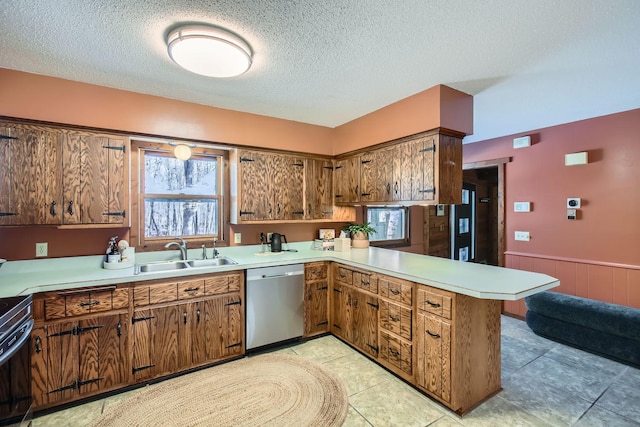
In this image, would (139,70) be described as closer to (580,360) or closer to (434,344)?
(434,344)

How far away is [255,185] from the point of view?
3277 millimetres

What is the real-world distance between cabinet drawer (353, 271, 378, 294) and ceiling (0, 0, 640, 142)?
176 cm

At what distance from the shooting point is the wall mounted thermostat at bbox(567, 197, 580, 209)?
3460 millimetres

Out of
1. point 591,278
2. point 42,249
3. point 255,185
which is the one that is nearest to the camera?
point 42,249

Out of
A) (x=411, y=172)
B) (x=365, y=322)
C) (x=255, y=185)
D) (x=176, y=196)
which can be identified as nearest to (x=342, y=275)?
(x=365, y=322)

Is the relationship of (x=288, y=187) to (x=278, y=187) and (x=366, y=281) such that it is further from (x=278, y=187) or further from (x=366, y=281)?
(x=366, y=281)

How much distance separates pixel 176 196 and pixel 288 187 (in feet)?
4.04

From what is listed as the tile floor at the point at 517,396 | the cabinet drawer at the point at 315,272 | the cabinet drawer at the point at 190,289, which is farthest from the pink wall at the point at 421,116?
the cabinet drawer at the point at 190,289

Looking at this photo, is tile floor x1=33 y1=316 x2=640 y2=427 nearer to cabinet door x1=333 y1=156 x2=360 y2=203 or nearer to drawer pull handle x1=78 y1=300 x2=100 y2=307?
drawer pull handle x1=78 y1=300 x2=100 y2=307

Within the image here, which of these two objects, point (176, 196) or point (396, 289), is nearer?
point (396, 289)

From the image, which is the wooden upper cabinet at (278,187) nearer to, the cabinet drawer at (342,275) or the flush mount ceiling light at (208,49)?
the cabinet drawer at (342,275)

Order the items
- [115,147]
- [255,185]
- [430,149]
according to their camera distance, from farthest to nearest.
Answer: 1. [255,185]
2. [430,149]
3. [115,147]

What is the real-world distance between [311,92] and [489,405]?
9.69 feet

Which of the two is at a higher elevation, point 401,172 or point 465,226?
point 401,172
